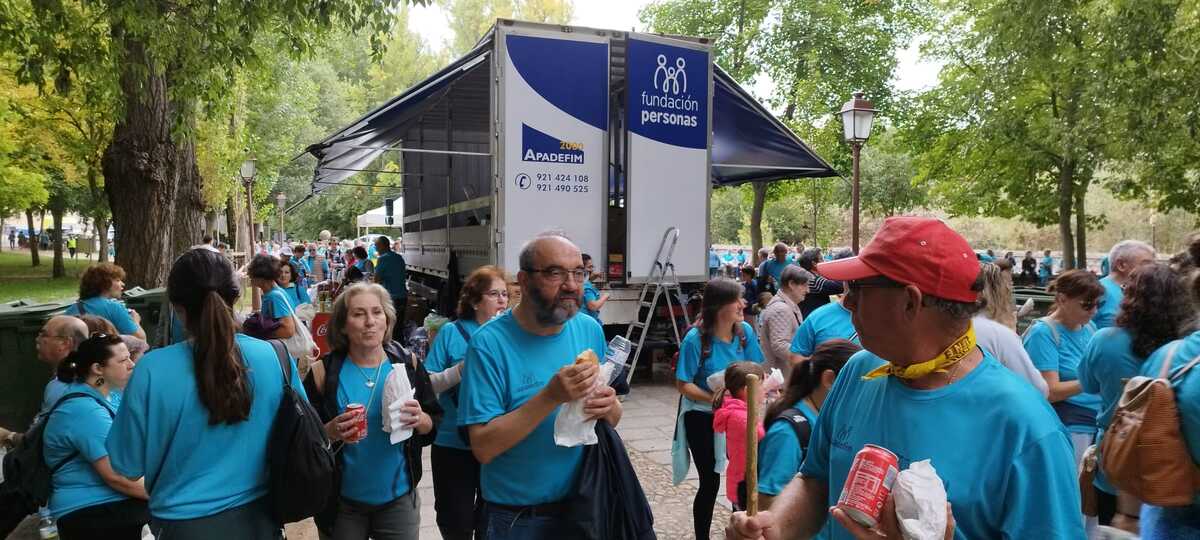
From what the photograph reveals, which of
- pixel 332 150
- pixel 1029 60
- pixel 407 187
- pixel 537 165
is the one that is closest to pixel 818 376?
pixel 537 165

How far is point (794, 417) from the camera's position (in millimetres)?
3121

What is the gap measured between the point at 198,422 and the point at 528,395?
3.57 ft

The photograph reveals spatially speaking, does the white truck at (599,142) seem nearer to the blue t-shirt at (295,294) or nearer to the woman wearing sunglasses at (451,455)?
the blue t-shirt at (295,294)

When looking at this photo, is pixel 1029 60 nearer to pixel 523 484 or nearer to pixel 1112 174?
pixel 1112 174

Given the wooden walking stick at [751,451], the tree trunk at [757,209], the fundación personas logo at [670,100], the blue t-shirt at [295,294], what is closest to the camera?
the wooden walking stick at [751,451]

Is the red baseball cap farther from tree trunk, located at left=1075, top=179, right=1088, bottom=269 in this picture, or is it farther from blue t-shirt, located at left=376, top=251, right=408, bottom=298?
tree trunk, located at left=1075, top=179, right=1088, bottom=269

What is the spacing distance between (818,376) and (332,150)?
35.8 feet

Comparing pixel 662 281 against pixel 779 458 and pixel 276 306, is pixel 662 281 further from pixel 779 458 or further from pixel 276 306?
pixel 779 458

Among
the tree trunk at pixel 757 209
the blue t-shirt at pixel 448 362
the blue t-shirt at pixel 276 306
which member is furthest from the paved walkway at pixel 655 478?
the tree trunk at pixel 757 209

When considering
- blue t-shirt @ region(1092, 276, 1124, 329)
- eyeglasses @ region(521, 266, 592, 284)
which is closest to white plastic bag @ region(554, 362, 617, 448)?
eyeglasses @ region(521, 266, 592, 284)

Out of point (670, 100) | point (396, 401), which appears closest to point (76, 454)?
point (396, 401)

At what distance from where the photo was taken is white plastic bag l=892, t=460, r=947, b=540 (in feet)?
4.89

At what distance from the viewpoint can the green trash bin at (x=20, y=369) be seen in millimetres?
7473

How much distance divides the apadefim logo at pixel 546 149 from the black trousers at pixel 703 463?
4.64m
